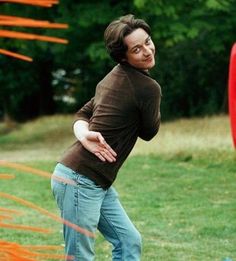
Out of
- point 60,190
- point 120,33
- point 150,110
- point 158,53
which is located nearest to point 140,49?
point 120,33

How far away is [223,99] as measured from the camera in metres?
22.2

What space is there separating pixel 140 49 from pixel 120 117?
0.97 ft

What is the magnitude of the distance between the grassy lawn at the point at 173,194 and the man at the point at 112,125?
31 centimetres

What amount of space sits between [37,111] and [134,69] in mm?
28160

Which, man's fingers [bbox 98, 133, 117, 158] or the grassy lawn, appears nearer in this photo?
man's fingers [bbox 98, 133, 117, 158]

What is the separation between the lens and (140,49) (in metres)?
3.37

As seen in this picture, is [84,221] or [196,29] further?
[196,29]

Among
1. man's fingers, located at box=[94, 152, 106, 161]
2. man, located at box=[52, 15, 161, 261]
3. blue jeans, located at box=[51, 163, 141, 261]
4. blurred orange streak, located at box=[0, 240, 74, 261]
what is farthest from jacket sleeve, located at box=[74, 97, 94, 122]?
blurred orange streak, located at box=[0, 240, 74, 261]

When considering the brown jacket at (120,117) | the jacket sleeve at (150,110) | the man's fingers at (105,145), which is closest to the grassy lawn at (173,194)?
the brown jacket at (120,117)

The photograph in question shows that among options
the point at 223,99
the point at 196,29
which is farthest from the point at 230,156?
the point at 223,99

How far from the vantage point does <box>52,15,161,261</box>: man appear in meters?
3.37

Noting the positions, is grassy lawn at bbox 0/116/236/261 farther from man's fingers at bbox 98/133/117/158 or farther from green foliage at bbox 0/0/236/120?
green foliage at bbox 0/0/236/120

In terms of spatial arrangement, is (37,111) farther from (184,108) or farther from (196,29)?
(196,29)

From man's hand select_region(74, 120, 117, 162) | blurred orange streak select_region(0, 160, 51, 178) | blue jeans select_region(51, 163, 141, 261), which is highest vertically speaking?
blurred orange streak select_region(0, 160, 51, 178)
